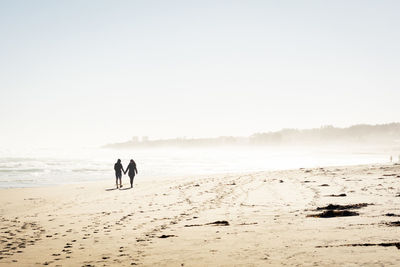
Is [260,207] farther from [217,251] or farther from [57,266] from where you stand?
[57,266]

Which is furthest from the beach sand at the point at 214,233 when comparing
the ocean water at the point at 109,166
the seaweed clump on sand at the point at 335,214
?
the ocean water at the point at 109,166

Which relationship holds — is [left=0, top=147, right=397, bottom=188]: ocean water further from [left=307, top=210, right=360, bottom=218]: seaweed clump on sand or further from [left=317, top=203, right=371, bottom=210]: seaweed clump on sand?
[left=307, top=210, right=360, bottom=218]: seaweed clump on sand

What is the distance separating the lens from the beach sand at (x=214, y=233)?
21.5ft

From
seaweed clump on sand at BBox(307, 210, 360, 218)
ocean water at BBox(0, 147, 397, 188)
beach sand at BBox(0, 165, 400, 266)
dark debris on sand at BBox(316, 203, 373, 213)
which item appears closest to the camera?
beach sand at BBox(0, 165, 400, 266)

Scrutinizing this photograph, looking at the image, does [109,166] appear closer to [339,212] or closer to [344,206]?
[344,206]

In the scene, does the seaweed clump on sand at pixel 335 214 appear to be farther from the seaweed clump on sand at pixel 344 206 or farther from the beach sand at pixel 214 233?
the seaweed clump on sand at pixel 344 206

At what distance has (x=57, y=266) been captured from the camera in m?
6.86

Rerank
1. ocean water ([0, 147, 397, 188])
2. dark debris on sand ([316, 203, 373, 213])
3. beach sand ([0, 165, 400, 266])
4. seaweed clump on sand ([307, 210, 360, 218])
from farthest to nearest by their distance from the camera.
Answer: ocean water ([0, 147, 397, 188])
dark debris on sand ([316, 203, 373, 213])
seaweed clump on sand ([307, 210, 360, 218])
beach sand ([0, 165, 400, 266])

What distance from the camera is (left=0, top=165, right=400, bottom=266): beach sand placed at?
21.5 feet

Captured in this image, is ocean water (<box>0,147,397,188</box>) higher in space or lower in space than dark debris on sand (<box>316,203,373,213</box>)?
lower

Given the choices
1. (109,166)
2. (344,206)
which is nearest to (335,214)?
(344,206)

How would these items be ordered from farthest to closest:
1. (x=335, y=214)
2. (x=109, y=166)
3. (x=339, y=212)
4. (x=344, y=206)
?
(x=109, y=166) → (x=344, y=206) → (x=339, y=212) → (x=335, y=214)

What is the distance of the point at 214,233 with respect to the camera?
→ 876cm

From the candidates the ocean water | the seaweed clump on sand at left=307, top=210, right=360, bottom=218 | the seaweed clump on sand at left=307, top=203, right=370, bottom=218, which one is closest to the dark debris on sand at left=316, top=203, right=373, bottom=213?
the seaweed clump on sand at left=307, top=203, right=370, bottom=218
